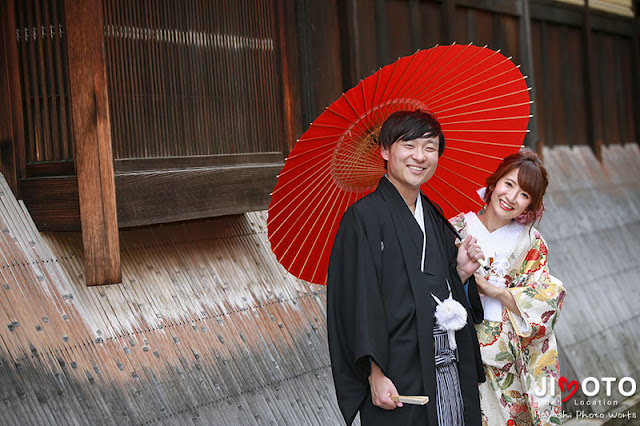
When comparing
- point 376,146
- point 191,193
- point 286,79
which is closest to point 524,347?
point 376,146

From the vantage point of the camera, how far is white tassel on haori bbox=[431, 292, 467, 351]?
306 centimetres

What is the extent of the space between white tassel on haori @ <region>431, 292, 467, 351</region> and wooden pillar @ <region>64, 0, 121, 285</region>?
6.00ft

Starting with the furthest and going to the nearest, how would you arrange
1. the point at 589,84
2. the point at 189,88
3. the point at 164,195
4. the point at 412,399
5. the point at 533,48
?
1. the point at 589,84
2. the point at 533,48
3. the point at 189,88
4. the point at 164,195
5. the point at 412,399

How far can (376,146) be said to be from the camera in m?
3.34

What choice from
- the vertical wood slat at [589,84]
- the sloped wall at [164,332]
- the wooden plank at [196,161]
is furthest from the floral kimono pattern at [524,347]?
the vertical wood slat at [589,84]

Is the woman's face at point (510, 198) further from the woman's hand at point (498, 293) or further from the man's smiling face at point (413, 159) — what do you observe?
the man's smiling face at point (413, 159)

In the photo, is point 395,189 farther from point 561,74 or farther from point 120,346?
point 561,74

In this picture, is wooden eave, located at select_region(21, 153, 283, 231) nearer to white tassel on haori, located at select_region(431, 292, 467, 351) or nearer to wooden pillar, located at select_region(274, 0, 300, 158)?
wooden pillar, located at select_region(274, 0, 300, 158)

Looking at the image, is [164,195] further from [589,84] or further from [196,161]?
[589,84]

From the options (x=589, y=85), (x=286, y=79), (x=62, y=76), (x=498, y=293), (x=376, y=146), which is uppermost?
(x=589, y=85)

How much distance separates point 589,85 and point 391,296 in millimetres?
7488

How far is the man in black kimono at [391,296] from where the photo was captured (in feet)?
9.77

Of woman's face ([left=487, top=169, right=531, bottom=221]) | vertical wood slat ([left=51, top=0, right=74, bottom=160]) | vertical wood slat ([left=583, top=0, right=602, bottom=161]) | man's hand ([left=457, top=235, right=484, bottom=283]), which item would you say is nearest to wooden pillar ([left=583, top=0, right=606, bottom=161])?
vertical wood slat ([left=583, top=0, right=602, bottom=161])

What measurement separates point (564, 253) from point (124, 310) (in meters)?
5.27
